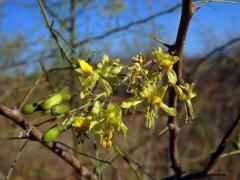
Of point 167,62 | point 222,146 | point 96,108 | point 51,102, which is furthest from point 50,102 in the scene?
point 222,146

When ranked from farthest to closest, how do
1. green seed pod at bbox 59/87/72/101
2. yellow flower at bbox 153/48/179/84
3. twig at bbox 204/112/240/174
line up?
twig at bbox 204/112/240/174 → green seed pod at bbox 59/87/72/101 → yellow flower at bbox 153/48/179/84

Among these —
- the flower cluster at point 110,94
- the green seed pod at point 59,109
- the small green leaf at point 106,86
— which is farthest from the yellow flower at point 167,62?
the green seed pod at point 59,109

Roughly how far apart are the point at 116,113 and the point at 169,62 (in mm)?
147

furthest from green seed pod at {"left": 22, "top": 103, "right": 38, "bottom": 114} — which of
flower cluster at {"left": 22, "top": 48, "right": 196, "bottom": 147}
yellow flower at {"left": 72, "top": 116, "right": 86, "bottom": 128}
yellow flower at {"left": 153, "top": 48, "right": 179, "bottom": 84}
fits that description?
yellow flower at {"left": 153, "top": 48, "right": 179, "bottom": 84}

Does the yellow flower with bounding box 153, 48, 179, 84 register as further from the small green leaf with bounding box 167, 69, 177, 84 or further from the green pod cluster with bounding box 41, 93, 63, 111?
the green pod cluster with bounding box 41, 93, 63, 111

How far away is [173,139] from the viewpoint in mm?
1080

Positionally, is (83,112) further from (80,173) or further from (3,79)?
(3,79)

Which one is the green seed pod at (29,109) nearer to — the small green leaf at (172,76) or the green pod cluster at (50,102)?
the green pod cluster at (50,102)

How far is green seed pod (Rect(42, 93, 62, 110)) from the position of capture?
34.9 inches

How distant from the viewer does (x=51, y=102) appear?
0.89 metres

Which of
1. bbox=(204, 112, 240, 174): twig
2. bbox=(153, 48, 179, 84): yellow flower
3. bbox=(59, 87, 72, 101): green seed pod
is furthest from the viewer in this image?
Answer: bbox=(204, 112, 240, 174): twig

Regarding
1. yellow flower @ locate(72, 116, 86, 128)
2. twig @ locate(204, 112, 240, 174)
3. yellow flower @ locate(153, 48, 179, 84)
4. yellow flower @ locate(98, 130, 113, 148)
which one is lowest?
twig @ locate(204, 112, 240, 174)

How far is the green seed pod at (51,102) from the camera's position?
886 millimetres

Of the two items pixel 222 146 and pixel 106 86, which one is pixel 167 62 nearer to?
pixel 106 86
